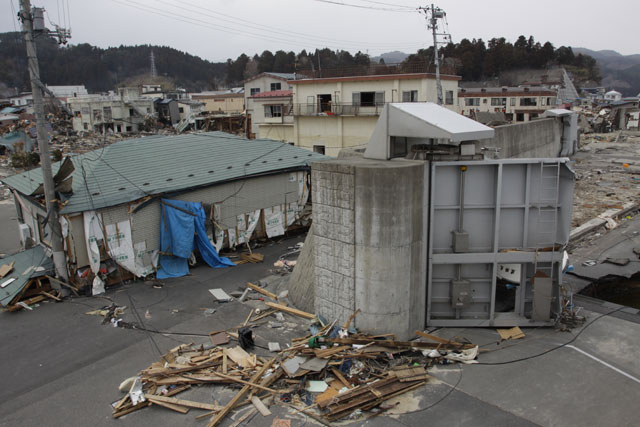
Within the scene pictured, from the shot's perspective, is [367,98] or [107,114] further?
[107,114]

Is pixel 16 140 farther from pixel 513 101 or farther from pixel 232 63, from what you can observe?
pixel 232 63

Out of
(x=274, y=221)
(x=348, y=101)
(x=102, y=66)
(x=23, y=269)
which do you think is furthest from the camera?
(x=102, y=66)

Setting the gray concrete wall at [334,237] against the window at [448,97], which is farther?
the window at [448,97]

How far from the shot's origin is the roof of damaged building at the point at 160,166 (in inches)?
540

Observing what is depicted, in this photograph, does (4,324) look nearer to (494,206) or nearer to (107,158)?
(107,158)

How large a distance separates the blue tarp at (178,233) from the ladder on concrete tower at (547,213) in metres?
10.3

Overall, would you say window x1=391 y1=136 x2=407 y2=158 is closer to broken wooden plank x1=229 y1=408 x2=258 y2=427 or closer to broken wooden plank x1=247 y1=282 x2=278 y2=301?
broken wooden plank x1=247 y1=282 x2=278 y2=301

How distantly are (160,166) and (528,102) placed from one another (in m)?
57.3

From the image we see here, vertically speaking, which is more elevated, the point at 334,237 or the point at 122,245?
the point at 334,237

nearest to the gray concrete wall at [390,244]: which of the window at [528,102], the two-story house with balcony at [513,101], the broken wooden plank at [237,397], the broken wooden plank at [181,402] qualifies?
the broken wooden plank at [237,397]

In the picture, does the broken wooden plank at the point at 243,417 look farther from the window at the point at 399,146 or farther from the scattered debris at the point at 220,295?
the window at the point at 399,146

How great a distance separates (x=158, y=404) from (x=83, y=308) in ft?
19.1

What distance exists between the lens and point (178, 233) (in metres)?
14.7

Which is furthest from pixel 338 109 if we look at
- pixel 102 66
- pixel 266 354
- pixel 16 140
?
pixel 102 66
